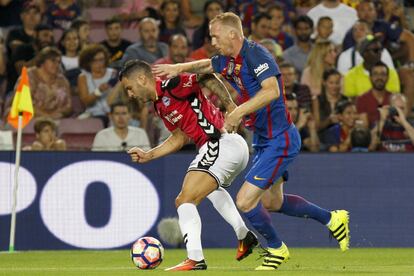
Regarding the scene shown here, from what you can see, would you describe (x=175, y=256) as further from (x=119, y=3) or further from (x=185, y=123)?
(x=119, y=3)

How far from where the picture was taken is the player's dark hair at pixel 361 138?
52.3 ft

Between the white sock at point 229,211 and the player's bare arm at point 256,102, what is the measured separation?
58.1 inches

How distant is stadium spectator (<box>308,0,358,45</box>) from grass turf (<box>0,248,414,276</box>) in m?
5.53

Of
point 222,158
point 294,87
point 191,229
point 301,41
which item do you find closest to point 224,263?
point 222,158

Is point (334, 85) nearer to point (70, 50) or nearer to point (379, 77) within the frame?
point (379, 77)

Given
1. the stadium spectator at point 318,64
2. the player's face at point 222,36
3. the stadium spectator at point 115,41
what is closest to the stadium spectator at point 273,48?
the stadium spectator at point 318,64

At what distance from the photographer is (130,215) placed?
15.5m

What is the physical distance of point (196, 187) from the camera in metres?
10.9

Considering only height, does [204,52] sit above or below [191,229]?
above

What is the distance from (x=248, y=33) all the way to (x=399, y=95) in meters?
3.41

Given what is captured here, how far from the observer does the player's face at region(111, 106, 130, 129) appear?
16281 millimetres

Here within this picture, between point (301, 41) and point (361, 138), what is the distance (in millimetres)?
3412

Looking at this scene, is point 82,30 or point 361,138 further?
point 82,30

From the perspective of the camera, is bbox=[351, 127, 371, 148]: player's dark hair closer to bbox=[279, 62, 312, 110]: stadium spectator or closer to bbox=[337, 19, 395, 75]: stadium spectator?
bbox=[279, 62, 312, 110]: stadium spectator
